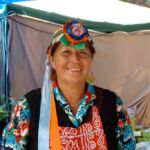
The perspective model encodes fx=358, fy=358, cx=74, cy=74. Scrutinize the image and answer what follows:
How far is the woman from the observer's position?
1772 mm

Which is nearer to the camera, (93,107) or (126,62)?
(93,107)

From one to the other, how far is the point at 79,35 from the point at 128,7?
2.49 m

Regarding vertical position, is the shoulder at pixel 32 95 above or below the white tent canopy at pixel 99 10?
below

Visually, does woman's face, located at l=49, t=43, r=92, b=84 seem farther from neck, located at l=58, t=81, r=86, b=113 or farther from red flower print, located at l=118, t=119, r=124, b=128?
red flower print, located at l=118, t=119, r=124, b=128

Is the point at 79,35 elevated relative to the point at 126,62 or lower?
elevated

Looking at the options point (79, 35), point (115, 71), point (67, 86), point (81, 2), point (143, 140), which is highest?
point (81, 2)

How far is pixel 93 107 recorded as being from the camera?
1.85 metres

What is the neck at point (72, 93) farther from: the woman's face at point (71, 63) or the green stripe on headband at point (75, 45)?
the green stripe on headband at point (75, 45)

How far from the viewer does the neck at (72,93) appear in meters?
1.85

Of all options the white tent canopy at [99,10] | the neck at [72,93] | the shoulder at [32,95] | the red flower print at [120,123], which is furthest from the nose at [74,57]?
the white tent canopy at [99,10]

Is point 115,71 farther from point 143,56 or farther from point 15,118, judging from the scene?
point 15,118

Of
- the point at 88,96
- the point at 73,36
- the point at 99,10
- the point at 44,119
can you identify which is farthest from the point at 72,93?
the point at 99,10

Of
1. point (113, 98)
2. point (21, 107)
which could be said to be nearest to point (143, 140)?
point (113, 98)

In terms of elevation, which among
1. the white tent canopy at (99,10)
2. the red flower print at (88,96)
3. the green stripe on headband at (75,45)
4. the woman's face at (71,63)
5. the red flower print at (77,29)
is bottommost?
the red flower print at (88,96)
